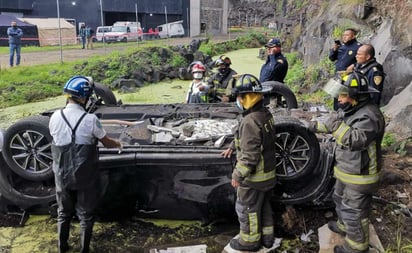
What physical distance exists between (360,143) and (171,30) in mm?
27196

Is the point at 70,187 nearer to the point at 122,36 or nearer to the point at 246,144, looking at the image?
the point at 246,144

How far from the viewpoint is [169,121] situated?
4734 mm

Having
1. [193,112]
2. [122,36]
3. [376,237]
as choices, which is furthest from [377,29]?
[122,36]

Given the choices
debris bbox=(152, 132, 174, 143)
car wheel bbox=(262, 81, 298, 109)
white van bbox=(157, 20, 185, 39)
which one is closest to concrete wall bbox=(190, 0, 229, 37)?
white van bbox=(157, 20, 185, 39)

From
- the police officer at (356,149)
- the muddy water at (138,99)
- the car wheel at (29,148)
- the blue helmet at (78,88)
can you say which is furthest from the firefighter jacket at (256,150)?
the muddy water at (138,99)

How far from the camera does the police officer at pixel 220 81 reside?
5889 mm

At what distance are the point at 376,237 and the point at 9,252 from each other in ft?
11.0

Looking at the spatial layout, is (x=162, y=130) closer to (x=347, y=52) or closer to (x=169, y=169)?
(x=169, y=169)

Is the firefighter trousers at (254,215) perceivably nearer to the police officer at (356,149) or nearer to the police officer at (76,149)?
the police officer at (356,149)

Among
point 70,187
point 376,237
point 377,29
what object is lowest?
point 376,237

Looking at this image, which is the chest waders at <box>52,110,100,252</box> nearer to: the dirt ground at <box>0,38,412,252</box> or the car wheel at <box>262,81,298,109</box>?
the dirt ground at <box>0,38,412,252</box>

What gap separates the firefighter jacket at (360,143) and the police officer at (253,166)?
1.83ft

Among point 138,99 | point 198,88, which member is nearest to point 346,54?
point 198,88

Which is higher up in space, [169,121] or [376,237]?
[169,121]
